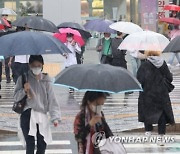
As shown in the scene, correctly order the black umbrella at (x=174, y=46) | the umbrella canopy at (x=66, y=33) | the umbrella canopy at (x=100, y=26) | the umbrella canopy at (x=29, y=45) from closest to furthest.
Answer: the umbrella canopy at (x=29, y=45) < the black umbrella at (x=174, y=46) < the umbrella canopy at (x=66, y=33) < the umbrella canopy at (x=100, y=26)

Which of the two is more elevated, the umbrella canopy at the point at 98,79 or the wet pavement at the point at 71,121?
the umbrella canopy at the point at 98,79

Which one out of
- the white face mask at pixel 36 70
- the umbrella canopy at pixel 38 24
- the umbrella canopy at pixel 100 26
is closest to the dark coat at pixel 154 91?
the white face mask at pixel 36 70

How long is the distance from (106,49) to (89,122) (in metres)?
9.16

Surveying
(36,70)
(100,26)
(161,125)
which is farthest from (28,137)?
(100,26)

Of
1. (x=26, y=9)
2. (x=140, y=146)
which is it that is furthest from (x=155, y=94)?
(x=26, y=9)

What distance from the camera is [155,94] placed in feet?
27.7

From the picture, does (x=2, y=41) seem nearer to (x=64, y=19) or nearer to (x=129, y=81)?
(x=129, y=81)

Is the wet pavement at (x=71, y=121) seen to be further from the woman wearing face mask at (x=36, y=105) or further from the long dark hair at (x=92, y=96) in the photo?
the long dark hair at (x=92, y=96)

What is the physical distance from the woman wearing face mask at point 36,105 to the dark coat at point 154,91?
85.3 inches

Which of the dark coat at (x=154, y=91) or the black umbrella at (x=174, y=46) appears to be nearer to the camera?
the black umbrella at (x=174, y=46)

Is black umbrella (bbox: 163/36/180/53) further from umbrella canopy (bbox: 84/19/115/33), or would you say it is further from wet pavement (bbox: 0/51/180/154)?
umbrella canopy (bbox: 84/19/115/33)

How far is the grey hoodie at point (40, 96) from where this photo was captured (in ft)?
21.7

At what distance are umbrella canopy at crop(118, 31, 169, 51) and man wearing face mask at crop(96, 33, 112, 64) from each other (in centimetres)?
484

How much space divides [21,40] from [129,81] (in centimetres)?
171
